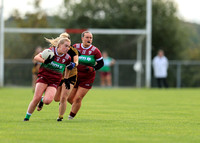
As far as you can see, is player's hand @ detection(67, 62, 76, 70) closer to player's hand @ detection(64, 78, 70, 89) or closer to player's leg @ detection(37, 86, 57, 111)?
player's hand @ detection(64, 78, 70, 89)

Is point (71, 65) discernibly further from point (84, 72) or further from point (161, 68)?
point (161, 68)

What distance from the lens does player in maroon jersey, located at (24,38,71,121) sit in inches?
380

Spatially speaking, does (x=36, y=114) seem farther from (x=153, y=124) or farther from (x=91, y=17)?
(x=91, y=17)

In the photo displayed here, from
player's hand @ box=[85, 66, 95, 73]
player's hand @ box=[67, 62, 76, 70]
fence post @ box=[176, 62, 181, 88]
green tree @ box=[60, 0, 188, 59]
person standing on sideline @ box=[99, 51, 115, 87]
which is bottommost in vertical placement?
fence post @ box=[176, 62, 181, 88]

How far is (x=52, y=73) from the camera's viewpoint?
9.80 metres

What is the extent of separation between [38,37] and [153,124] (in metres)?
30.7

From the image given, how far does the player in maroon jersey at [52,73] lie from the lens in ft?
31.7

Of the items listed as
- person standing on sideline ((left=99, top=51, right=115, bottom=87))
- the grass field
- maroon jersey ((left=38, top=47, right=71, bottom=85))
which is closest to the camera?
the grass field

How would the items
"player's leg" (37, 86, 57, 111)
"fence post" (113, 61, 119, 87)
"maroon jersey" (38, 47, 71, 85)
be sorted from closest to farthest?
"player's leg" (37, 86, 57, 111) < "maroon jersey" (38, 47, 71, 85) < "fence post" (113, 61, 119, 87)

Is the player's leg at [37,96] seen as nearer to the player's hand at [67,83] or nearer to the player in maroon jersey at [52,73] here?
the player in maroon jersey at [52,73]

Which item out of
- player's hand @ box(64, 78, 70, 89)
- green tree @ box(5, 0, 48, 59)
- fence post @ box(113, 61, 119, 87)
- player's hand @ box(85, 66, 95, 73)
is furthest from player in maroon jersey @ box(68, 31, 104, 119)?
green tree @ box(5, 0, 48, 59)

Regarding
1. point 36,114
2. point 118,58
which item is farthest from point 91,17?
point 36,114

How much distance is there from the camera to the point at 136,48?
3753 centimetres

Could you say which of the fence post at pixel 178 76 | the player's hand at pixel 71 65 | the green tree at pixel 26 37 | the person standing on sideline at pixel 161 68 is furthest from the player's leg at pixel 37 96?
the green tree at pixel 26 37
